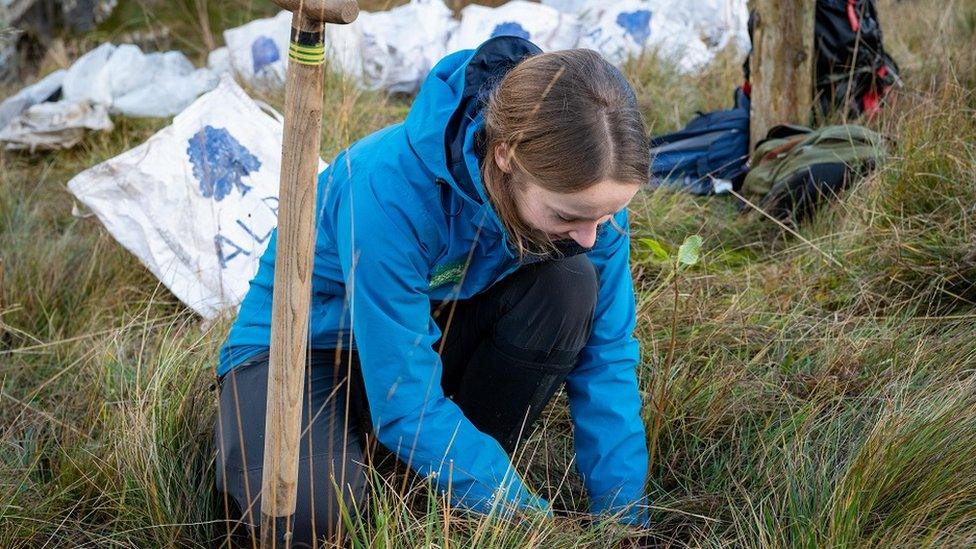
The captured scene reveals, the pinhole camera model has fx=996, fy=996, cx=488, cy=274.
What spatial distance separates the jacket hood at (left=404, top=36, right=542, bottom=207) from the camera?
1.79m

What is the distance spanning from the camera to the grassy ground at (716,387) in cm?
180

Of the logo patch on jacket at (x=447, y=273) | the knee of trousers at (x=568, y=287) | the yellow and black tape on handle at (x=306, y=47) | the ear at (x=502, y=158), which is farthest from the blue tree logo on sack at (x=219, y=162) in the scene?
the yellow and black tape on handle at (x=306, y=47)

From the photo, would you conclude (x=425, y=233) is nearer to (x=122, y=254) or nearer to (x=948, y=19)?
(x=122, y=254)

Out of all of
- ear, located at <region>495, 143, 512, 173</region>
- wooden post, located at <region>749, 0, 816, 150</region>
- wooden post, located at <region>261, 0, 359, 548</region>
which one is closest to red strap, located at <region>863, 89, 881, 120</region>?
wooden post, located at <region>749, 0, 816, 150</region>

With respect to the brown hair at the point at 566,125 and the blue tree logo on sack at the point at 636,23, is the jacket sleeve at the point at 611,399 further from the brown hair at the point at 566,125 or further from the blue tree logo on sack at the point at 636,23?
the blue tree logo on sack at the point at 636,23

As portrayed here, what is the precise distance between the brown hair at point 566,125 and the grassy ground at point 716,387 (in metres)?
0.54

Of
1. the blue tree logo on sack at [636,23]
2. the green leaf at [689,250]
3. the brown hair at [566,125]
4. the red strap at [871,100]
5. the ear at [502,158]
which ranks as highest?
the brown hair at [566,125]

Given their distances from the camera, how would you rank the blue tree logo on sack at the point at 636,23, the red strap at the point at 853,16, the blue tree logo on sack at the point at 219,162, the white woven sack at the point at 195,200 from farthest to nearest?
the blue tree logo on sack at the point at 636,23
the red strap at the point at 853,16
the blue tree logo on sack at the point at 219,162
the white woven sack at the point at 195,200

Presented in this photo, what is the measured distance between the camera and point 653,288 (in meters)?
2.86

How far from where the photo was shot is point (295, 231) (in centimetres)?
139

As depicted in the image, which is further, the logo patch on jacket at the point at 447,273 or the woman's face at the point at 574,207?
the logo patch on jacket at the point at 447,273

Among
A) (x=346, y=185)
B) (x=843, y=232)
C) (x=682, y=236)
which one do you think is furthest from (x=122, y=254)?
(x=843, y=232)

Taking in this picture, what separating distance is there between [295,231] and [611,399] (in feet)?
2.93

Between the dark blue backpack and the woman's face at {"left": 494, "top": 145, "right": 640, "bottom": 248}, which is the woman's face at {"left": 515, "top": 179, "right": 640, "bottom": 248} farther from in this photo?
the dark blue backpack
